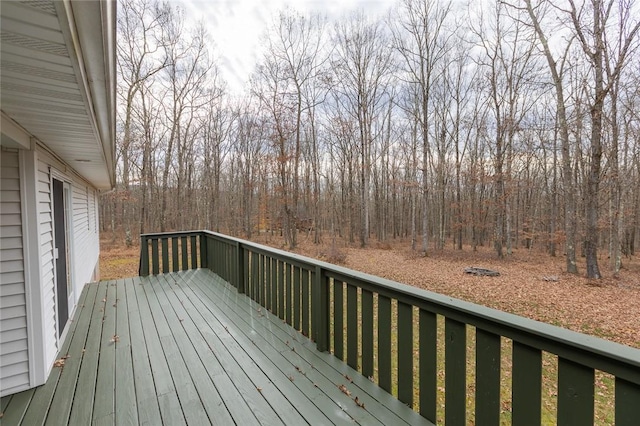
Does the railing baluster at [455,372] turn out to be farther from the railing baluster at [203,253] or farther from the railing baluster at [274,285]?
the railing baluster at [203,253]

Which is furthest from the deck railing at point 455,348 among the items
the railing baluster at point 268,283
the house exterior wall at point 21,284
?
the house exterior wall at point 21,284

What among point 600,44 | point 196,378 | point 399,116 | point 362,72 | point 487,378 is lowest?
point 196,378

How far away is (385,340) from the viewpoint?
2033 millimetres

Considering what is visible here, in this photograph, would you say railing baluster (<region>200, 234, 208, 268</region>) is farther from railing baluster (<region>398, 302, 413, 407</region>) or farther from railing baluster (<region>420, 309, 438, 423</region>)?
railing baluster (<region>420, 309, 438, 423</region>)

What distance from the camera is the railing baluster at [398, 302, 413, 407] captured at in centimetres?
187

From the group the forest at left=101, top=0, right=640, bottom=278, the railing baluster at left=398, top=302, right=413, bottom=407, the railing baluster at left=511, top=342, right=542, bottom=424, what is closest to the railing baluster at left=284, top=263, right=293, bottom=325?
the railing baluster at left=398, top=302, right=413, bottom=407

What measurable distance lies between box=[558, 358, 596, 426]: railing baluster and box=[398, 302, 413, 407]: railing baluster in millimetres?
→ 817

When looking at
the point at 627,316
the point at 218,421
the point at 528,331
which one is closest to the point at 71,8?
the point at 528,331

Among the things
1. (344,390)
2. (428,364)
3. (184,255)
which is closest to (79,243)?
(184,255)

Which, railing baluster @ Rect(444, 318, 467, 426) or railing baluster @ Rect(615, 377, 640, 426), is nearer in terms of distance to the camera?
railing baluster @ Rect(615, 377, 640, 426)

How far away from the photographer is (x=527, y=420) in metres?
1.26

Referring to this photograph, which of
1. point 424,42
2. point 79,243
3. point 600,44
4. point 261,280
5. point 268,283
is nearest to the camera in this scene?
point 268,283

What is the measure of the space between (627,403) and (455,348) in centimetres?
67

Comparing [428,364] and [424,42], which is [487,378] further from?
[424,42]
